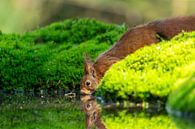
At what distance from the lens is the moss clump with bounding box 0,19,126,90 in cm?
1592

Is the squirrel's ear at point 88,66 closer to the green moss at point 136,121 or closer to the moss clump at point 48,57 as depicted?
the moss clump at point 48,57

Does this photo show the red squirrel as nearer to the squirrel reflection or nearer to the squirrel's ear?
the squirrel's ear

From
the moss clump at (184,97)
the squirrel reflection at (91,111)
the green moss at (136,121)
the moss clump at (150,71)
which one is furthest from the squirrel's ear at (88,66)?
the moss clump at (184,97)

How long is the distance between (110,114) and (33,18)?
57.7 ft

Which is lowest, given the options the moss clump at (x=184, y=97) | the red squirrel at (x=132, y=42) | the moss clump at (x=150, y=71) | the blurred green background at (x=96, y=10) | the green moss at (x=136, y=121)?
the green moss at (x=136, y=121)

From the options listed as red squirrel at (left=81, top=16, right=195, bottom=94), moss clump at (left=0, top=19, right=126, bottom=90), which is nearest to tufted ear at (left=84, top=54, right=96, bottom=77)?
red squirrel at (left=81, top=16, right=195, bottom=94)

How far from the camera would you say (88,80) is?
569 inches

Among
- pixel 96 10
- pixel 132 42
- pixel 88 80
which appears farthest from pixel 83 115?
pixel 96 10

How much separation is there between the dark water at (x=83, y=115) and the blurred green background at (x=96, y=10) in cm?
1458

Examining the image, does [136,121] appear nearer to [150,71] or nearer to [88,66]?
[150,71]

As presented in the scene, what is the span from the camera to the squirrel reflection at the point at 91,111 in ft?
35.8

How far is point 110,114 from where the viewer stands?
1180 cm

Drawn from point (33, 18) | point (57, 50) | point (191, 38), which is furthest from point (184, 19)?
point (33, 18)

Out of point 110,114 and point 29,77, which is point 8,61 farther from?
point 110,114
